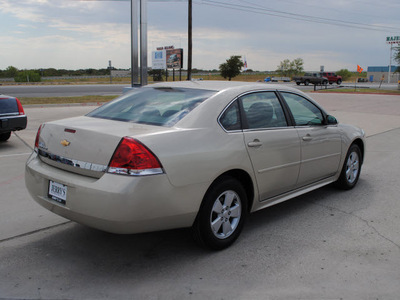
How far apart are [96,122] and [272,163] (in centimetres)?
180

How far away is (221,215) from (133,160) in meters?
1.08

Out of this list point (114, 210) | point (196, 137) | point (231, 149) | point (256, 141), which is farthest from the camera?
point (256, 141)

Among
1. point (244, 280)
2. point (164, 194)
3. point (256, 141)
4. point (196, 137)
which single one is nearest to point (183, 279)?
point (244, 280)

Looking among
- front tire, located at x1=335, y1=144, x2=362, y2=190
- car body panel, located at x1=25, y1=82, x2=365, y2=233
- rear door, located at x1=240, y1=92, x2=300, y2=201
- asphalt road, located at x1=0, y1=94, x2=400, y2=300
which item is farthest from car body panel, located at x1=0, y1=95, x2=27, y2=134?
front tire, located at x1=335, y1=144, x2=362, y2=190

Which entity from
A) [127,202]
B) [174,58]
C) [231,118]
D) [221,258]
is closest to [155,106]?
[231,118]

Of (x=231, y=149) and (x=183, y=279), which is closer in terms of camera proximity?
(x=183, y=279)

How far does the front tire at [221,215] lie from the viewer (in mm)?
3535

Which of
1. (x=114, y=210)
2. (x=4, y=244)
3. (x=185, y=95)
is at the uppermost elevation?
(x=185, y=95)

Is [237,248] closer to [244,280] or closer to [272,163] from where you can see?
[244,280]

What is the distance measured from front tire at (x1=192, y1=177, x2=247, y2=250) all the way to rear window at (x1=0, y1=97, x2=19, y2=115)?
6430mm

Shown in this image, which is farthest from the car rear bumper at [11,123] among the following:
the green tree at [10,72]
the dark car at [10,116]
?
the green tree at [10,72]

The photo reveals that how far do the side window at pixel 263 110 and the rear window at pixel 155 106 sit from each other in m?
0.43

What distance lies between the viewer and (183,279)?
323 cm

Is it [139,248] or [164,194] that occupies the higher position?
[164,194]
